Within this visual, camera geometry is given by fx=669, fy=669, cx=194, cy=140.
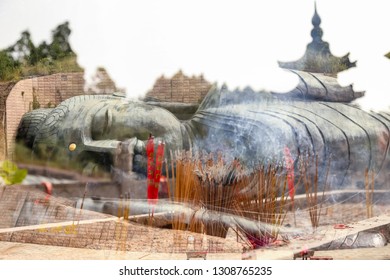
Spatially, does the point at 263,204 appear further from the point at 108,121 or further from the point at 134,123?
the point at 108,121

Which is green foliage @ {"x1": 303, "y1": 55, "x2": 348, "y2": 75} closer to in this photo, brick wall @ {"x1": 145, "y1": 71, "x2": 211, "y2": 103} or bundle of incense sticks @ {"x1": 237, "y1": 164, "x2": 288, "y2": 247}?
brick wall @ {"x1": 145, "y1": 71, "x2": 211, "y2": 103}

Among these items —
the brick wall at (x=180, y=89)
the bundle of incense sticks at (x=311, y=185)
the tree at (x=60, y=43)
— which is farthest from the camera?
the tree at (x=60, y=43)

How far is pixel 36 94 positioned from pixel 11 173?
2.73 feet

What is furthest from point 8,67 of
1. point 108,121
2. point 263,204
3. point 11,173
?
point 263,204

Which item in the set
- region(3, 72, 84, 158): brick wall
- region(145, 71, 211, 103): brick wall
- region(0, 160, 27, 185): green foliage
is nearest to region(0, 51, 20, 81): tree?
region(3, 72, 84, 158): brick wall

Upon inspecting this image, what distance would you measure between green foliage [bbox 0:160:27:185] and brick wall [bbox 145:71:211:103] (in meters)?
1.44

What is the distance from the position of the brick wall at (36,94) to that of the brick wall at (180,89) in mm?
772

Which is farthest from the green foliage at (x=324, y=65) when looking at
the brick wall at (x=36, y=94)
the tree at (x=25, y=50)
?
the tree at (x=25, y=50)

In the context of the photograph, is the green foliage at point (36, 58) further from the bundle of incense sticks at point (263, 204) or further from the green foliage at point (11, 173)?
the bundle of incense sticks at point (263, 204)

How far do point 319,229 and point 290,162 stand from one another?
677 millimetres

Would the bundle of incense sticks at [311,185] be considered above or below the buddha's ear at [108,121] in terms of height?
below

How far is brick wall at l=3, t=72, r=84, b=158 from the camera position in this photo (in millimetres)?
6645

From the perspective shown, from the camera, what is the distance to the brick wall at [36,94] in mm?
6645
